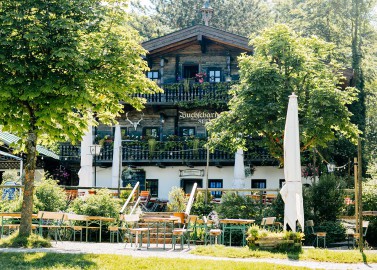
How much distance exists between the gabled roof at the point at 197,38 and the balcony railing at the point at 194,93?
1.91 meters

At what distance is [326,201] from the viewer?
1930cm

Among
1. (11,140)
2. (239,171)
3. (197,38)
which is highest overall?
(197,38)

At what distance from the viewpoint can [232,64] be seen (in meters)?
30.5

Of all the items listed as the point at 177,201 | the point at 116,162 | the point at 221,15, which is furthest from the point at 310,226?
the point at 221,15

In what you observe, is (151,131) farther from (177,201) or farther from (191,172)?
(177,201)

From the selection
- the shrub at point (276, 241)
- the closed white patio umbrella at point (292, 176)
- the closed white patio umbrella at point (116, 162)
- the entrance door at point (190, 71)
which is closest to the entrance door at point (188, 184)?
the closed white patio umbrella at point (116, 162)

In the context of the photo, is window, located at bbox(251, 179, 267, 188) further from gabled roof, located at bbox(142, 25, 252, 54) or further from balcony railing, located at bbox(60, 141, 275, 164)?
gabled roof, located at bbox(142, 25, 252, 54)

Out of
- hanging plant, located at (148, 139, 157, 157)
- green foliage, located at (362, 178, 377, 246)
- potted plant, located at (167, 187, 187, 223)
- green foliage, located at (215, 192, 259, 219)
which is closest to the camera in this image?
green foliage, located at (362, 178, 377, 246)

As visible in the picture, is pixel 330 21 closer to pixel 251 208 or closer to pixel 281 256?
pixel 251 208

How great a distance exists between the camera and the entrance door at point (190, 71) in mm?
31172

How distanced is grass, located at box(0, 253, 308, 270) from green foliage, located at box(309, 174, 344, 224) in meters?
7.84

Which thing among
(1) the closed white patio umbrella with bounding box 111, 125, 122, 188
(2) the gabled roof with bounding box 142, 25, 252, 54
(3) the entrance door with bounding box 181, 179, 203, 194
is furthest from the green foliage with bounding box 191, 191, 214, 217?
(2) the gabled roof with bounding box 142, 25, 252, 54

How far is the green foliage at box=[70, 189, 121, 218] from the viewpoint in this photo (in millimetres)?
19344

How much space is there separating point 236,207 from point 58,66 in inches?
331
